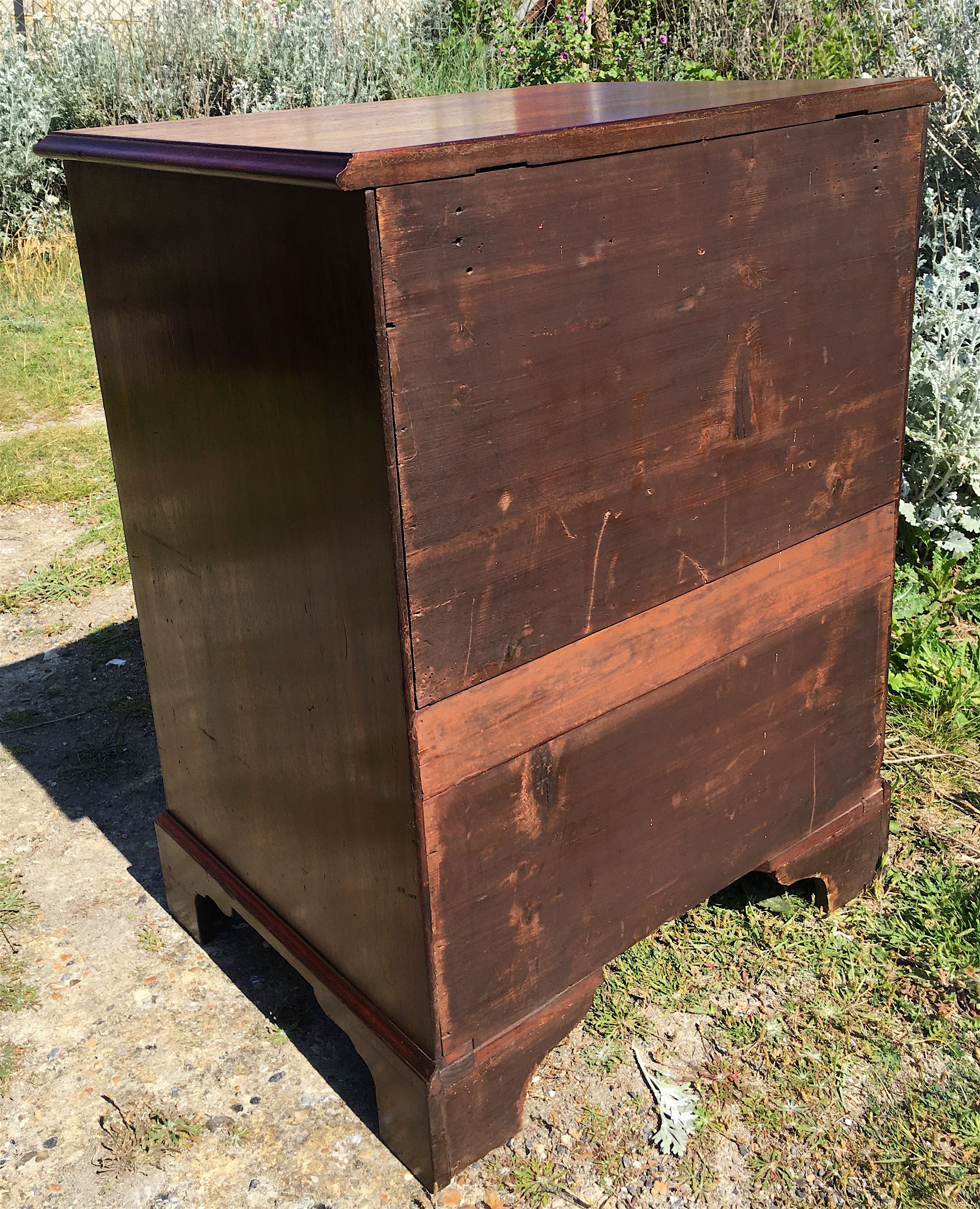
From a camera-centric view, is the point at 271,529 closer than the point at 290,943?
Yes

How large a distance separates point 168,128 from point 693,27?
6214mm

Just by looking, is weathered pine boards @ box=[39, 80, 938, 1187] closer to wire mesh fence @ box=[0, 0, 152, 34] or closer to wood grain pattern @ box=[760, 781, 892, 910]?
wood grain pattern @ box=[760, 781, 892, 910]

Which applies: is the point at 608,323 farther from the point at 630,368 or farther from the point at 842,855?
the point at 842,855

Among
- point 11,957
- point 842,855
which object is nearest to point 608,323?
point 842,855

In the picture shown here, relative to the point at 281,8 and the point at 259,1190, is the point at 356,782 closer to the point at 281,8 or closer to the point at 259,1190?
the point at 259,1190

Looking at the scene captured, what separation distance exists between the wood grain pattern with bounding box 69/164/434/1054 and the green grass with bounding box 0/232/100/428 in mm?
3711

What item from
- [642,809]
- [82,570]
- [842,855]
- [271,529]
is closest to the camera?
[271,529]

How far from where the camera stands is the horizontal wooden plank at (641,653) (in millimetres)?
1609

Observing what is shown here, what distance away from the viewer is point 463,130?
158 centimetres

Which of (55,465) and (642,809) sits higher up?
(642,809)

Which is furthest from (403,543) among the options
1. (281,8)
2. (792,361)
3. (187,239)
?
(281,8)

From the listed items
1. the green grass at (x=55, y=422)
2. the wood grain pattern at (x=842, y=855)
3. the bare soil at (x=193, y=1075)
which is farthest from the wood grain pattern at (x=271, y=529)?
the green grass at (x=55, y=422)

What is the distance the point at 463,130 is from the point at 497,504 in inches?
20.2

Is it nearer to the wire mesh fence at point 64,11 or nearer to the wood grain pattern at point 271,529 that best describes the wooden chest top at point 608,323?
the wood grain pattern at point 271,529
